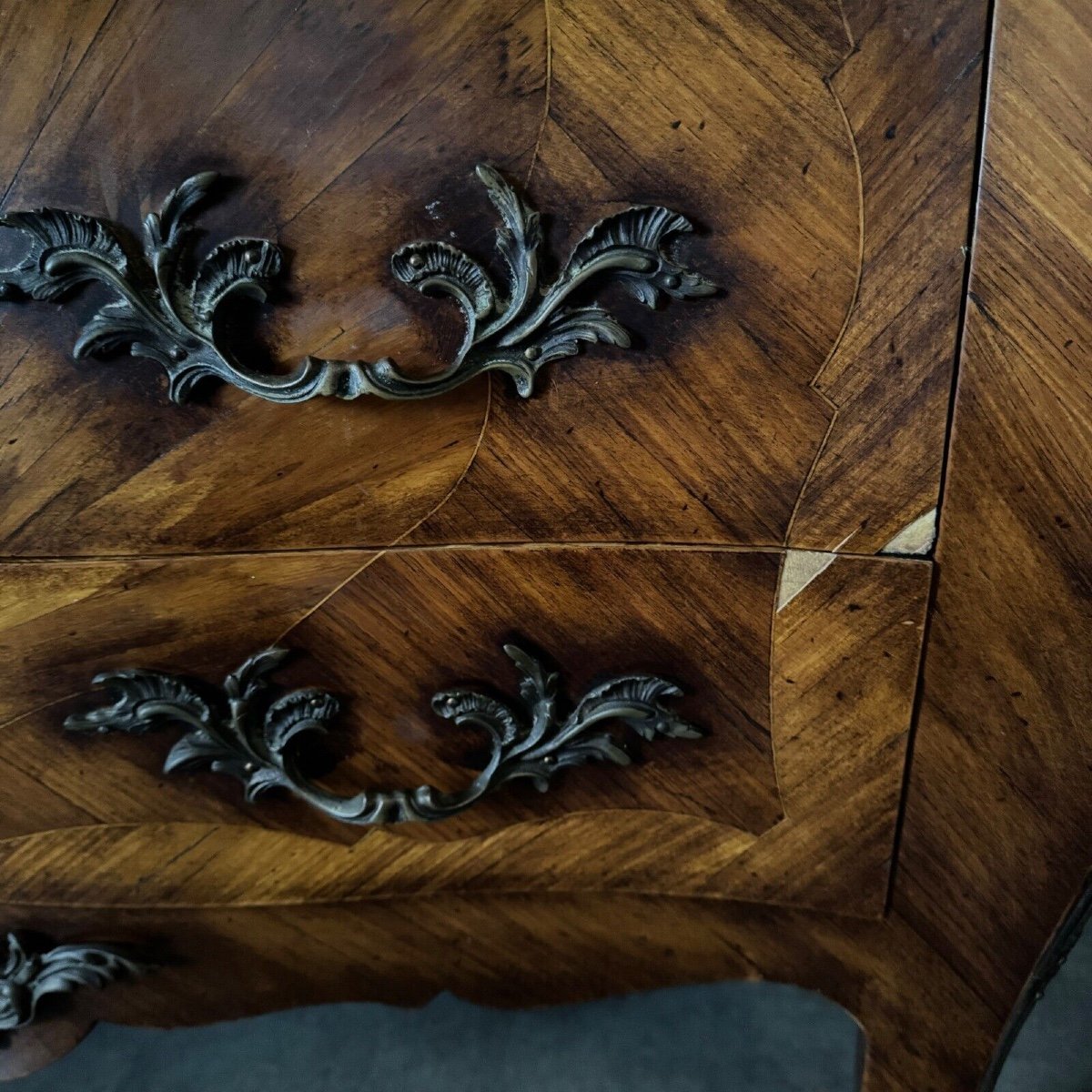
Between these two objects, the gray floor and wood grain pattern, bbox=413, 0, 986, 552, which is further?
the gray floor

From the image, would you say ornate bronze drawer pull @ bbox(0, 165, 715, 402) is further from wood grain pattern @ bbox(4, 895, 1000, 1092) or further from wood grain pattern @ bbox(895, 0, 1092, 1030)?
wood grain pattern @ bbox(4, 895, 1000, 1092)

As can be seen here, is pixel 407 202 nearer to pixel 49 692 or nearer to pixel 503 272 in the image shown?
pixel 503 272

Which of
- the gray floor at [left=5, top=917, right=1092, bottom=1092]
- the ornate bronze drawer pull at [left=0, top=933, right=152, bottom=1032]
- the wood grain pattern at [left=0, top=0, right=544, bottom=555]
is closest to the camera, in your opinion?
the wood grain pattern at [left=0, top=0, right=544, bottom=555]

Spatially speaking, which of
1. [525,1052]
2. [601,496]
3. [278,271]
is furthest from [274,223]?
[525,1052]

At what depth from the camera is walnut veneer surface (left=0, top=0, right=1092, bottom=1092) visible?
37cm

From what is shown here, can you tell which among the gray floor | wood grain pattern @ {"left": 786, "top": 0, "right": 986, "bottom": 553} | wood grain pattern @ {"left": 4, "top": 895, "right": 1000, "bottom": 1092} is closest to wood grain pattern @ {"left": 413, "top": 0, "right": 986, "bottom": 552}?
wood grain pattern @ {"left": 786, "top": 0, "right": 986, "bottom": 553}

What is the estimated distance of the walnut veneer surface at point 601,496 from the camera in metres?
0.37

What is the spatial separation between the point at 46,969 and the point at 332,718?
179mm

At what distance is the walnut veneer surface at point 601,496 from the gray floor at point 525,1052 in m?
0.29

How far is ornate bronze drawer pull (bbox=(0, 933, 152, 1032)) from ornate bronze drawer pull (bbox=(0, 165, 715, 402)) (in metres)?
0.27

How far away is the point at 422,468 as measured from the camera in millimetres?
420

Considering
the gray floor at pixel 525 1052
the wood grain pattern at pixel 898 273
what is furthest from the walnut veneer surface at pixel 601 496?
the gray floor at pixel 525 1052

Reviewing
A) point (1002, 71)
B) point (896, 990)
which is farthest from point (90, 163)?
point (896, 990)

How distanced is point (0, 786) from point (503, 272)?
30 cm
